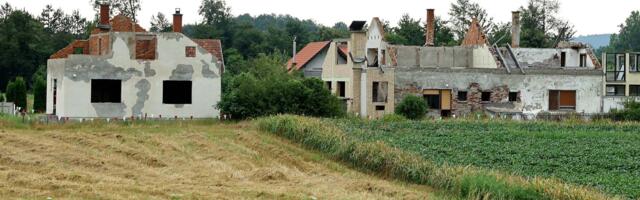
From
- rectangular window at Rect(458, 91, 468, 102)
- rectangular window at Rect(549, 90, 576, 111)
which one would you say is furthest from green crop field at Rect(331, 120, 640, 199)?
rectangular window at Rect(549, 90, 576, 111)

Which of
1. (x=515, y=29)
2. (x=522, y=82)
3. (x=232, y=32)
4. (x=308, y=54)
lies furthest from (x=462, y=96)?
(x=232, y=32)

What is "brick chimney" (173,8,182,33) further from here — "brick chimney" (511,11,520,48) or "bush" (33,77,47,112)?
"brick chimney" (511,11,520,48)

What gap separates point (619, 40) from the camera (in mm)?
143375

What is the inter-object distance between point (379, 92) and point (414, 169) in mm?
27439

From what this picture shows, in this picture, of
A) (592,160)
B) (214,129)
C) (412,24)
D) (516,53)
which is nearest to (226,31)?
(412,24)

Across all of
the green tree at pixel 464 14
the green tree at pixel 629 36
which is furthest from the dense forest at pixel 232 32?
the green tree at pixel 629 36

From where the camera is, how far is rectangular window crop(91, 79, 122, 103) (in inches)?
1630

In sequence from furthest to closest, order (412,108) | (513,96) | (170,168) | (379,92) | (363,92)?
1. (513,96)
2. (363,92)
3. (379,92)
4. (412,108)
5. (170,168)

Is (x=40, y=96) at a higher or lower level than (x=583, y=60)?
lower

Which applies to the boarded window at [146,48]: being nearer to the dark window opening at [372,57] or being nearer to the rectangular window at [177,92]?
the rectangular window at [177,92]

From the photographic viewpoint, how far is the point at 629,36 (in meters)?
141

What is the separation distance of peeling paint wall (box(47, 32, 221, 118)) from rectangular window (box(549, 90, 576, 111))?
744 inches

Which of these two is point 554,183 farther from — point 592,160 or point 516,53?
point 516,53

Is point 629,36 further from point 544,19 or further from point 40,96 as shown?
point 40,96
